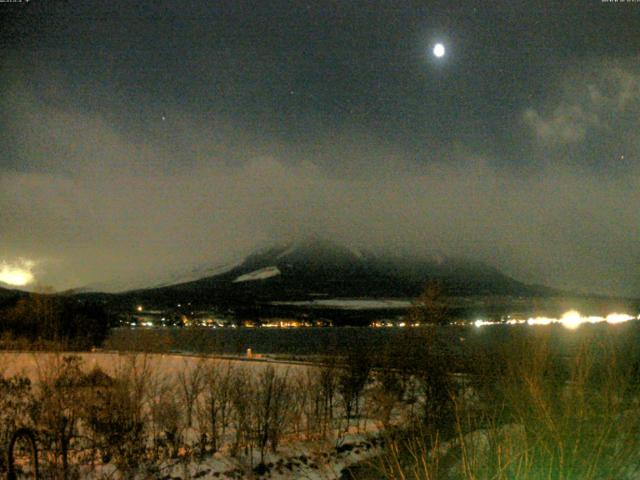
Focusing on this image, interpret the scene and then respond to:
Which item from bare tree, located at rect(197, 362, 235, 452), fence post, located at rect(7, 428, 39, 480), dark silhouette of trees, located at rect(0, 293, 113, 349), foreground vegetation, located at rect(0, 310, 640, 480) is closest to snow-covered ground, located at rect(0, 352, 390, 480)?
foreground vegetation, located at rect(0, 310, 640, 480)

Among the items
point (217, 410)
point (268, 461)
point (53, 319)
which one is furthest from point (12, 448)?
point (53, 319)

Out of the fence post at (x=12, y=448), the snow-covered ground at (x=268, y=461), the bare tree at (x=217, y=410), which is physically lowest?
the snow-covered ground at (x=268, y=461)

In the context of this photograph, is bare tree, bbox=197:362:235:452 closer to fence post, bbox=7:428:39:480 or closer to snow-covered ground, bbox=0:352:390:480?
snow-covered ground, bbox=0:352:390:480

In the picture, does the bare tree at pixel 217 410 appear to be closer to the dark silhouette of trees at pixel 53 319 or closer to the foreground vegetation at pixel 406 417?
the foreground vegetation at pixel 406 417

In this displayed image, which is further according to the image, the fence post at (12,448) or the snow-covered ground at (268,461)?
the snow-covered ground at (268,461)

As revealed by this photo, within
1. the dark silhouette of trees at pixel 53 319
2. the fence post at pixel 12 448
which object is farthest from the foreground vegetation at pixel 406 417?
the dark silhouette of trees at pixel 53 319

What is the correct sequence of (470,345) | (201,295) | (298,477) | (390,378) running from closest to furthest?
(298,477)
(470,345)
(390,378)
(201,295)

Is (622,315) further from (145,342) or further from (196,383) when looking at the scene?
(145,342)

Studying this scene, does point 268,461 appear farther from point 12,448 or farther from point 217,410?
point 12,448

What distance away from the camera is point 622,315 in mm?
14070

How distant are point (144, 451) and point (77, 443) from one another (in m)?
2.13

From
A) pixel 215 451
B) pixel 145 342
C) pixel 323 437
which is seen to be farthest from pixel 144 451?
pixel 145 342

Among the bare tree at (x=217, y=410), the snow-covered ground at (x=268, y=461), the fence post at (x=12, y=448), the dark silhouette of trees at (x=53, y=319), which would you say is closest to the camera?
the fence post at (x=12, y=448)

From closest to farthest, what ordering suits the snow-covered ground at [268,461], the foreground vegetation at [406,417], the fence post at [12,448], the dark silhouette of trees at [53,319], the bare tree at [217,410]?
the foreground vegetation at [406,417] < the fence post at [12,448] < the snow-covered ground at [268,461] < the bare tree at [217,410] < the dark silhouette of trees at [53,319]
